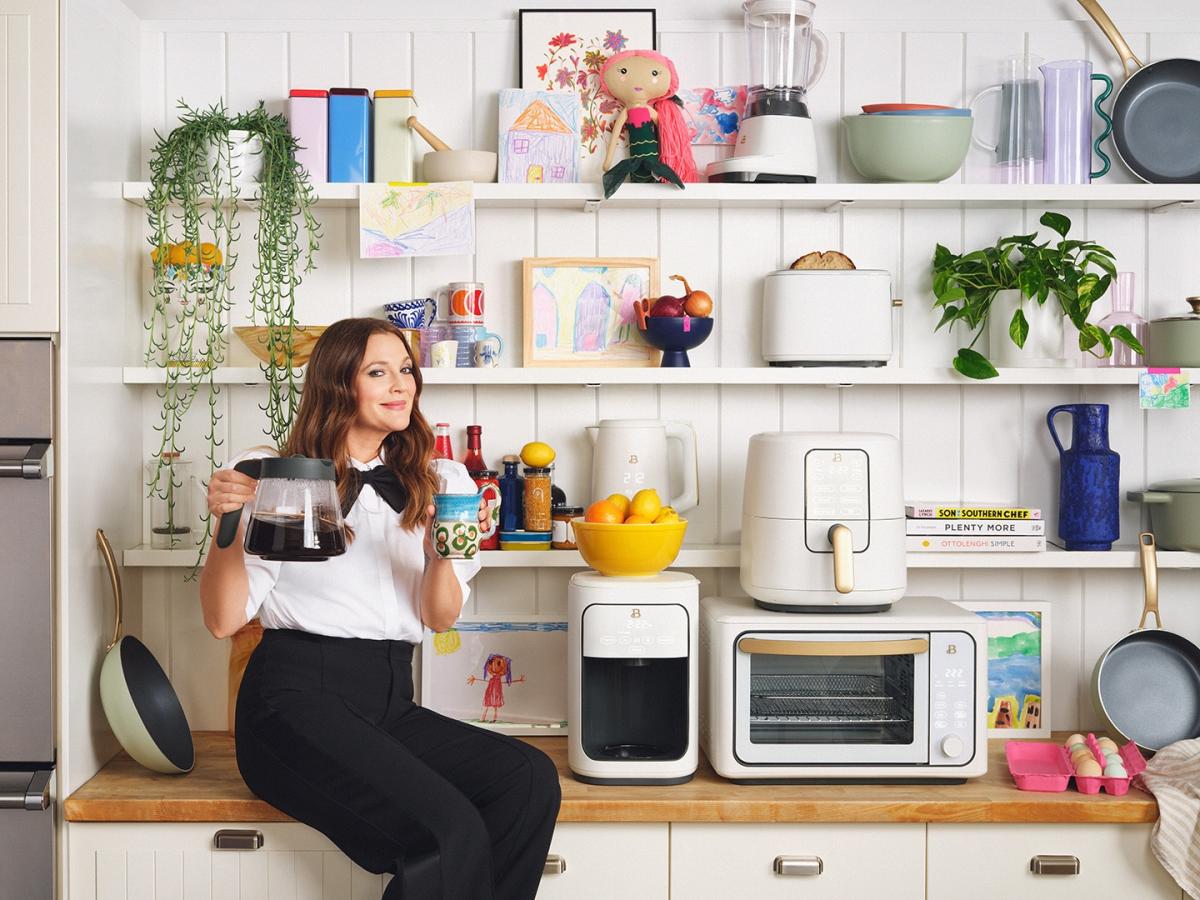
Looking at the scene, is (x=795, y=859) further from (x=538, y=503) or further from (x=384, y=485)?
(x=384, y=485)

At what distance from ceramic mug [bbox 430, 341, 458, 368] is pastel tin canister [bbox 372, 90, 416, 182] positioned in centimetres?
37

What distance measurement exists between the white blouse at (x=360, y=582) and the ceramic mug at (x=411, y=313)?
42 cm

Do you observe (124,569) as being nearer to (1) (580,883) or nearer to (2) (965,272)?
(1) (580,883)

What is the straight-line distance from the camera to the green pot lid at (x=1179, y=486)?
2.46m

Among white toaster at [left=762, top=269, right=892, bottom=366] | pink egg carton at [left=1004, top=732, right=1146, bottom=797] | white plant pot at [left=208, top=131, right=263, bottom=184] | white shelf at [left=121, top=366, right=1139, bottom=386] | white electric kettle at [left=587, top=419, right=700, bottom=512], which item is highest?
white plant pot at [left=208, top=131, right=263, bottom=184]

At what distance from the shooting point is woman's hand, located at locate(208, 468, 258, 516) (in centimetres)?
187

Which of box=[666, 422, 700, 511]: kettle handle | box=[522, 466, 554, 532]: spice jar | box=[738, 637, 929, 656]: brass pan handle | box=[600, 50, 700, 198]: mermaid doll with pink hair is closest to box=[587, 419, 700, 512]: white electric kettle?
box=[666, 422, 700, 511]: kettle handle

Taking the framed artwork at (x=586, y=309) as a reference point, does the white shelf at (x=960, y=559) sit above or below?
below

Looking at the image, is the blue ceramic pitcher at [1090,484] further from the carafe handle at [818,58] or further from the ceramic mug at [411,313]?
the ceramic mug at [411,313]

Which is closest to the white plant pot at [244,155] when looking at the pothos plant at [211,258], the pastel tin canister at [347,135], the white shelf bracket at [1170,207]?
the pothos plant at [211,258]

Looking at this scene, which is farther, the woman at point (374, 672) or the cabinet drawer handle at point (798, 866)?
the cabinet drawer handle at point (798, 866)

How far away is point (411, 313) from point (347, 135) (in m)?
0.39

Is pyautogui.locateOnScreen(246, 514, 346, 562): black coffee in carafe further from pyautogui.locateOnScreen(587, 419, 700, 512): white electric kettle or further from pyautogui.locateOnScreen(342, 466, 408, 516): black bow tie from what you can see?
pyautogui.locateOnScreen(587, 419, 700, 512): white electric kettle

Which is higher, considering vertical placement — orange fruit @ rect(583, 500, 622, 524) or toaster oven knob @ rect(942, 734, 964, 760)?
orange fruit @ rect(583, 500, 622, 524)
